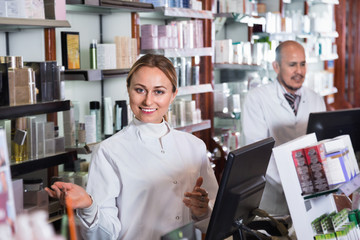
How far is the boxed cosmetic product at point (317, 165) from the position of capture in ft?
7.59

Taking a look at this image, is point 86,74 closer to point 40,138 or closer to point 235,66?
point 40,138

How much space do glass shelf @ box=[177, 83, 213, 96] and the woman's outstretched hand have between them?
3146 mm

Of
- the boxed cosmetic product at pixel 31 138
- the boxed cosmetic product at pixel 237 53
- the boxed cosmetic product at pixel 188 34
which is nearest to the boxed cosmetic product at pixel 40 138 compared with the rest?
the boxed cosmetic product at pixel 31 138

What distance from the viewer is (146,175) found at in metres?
2.37

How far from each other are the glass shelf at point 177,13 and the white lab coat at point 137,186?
2.42 m

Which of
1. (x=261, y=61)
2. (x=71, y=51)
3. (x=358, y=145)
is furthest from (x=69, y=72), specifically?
(x=261, y=61)

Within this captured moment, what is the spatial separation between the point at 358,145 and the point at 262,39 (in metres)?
3.27

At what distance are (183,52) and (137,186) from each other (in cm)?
287

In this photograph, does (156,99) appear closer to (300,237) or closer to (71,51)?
(300,237)

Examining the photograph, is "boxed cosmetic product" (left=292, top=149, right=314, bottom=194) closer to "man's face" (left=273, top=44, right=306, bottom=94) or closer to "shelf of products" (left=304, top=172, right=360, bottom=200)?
"shelf of products" (left=304, top=172, right=360, bottom=200)

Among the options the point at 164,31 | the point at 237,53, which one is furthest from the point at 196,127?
the point at 237,53

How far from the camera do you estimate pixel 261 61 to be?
6.37 m

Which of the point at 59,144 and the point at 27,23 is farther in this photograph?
the point at 59,144

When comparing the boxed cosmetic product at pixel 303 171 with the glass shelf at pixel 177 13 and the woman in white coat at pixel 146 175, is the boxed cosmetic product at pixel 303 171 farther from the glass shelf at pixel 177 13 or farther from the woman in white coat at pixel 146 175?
the glass shelf at pixel 177 13
